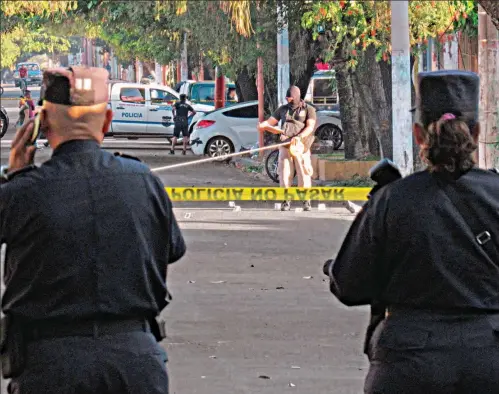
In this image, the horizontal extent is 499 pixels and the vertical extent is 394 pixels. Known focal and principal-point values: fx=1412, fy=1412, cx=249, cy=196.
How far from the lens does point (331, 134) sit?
33.6 metres

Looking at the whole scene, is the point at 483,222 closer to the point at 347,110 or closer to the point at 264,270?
the point at 264,270

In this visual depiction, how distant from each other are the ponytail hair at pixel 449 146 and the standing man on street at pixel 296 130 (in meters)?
14.5

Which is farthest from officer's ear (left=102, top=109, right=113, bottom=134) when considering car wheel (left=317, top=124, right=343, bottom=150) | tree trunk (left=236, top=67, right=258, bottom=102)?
tree trunk (left=236, top=67, right=258, bottom=102)

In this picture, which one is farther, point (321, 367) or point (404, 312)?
point (321, 367)

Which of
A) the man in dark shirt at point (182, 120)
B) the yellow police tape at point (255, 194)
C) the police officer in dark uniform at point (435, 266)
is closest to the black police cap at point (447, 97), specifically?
the police officer in dark uniform at point (435, 266)

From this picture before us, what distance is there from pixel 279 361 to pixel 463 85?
4667mm

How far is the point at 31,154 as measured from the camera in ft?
15.3

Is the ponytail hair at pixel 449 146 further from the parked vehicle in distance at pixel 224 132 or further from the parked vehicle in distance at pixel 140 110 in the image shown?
the parked vehicle in distance at pixel 140 110

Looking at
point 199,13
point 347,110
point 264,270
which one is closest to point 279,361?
point 264,270

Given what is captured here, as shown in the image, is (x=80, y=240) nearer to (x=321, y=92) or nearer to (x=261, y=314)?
(x=261, y=314)

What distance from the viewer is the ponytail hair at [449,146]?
456 centimetres

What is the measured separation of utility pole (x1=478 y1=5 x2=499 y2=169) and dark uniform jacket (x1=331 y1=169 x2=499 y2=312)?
1168cm

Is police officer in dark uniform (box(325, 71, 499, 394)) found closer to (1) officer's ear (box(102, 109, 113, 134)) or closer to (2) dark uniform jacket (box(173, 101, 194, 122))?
(1) officer's ear (box(102, 109, 113, 134))

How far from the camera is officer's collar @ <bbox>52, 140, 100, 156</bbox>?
4.55 m
